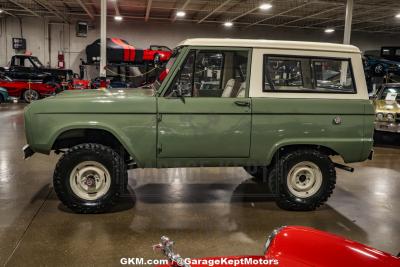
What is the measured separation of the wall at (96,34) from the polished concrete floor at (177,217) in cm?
1814

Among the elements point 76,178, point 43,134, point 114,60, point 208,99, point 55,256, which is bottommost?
point 55,256

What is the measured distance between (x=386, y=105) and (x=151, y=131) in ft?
24.2

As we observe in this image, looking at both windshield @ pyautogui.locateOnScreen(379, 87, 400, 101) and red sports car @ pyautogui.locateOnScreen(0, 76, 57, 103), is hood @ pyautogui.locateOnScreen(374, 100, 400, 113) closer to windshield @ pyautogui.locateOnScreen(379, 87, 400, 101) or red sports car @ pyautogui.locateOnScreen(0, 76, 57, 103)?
windshield @ pyautogui.locateOnScreen(379, 87, 400, 101)

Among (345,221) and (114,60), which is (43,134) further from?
(114,60)

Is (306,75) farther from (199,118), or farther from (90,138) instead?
(90,138)

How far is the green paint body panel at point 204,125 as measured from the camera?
4367 mm

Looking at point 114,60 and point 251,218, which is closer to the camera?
point 251,218

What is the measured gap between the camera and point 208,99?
4.52 metres

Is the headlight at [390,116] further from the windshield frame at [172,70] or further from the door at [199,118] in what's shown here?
the windshield frame at [172,70]

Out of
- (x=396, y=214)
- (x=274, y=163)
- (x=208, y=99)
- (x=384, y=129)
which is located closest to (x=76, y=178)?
(x=208, y=99)

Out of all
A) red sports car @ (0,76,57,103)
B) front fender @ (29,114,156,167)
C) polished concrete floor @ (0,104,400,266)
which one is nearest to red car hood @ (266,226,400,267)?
polished concrete floor @ (0,104,400,266)

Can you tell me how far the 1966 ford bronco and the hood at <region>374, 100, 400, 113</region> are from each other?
208 inches

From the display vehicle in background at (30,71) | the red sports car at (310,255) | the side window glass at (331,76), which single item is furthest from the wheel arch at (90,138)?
the display vehicle in background at (30,71)

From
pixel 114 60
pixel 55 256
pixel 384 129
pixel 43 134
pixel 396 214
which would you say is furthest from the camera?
pixel 114 60
